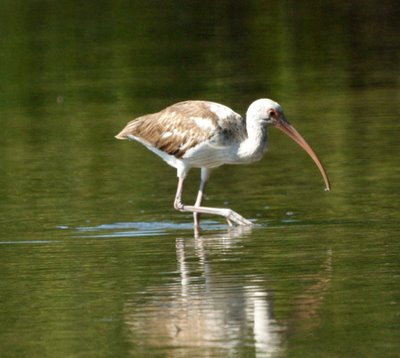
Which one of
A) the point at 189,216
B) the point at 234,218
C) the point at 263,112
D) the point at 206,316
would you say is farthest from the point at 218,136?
the point at 206,316

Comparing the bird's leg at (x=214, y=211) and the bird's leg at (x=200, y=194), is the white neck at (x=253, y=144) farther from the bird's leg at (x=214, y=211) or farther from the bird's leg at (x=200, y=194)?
the bird's leg at (x=214, y=211)

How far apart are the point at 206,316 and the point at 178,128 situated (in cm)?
564

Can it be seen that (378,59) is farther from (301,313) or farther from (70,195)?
(301,313)

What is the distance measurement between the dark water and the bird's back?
56cm

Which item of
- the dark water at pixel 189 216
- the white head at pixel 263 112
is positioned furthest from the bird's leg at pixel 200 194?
the white head at pixel 263 112

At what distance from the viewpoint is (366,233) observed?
44.0 feet

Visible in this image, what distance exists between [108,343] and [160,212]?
601 cm

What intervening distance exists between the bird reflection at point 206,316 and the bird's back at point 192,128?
3012 millimetres

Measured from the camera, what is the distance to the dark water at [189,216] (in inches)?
387

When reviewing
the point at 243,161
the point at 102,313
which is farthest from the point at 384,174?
the point at 102,313

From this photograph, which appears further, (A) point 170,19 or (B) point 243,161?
(A) point 170,19

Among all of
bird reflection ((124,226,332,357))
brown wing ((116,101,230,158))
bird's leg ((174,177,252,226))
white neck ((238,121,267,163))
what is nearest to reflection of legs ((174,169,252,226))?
bird's leg ((174,177,252,226))

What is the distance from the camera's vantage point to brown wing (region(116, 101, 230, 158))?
50.3 feet

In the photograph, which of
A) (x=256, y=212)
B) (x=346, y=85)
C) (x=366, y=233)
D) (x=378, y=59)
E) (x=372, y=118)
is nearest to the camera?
(x=366, y=233)
